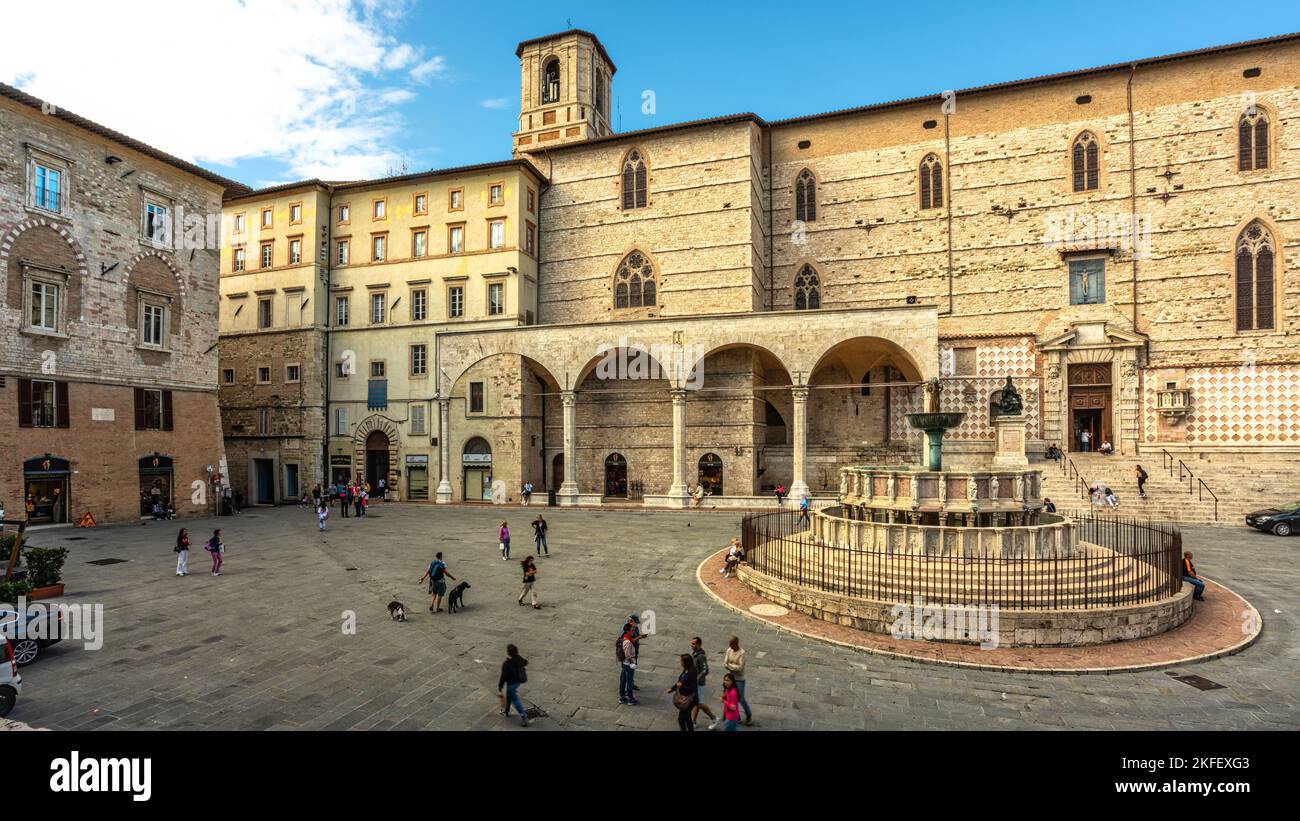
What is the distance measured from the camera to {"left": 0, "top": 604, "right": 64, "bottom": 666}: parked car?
8.93 metres

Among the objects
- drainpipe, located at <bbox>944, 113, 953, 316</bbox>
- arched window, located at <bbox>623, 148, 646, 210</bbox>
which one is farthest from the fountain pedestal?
arched window, located at <bbox>623, 148, 646, 210</bbox>

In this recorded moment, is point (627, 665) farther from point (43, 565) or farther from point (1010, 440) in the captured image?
point (1010, 440)

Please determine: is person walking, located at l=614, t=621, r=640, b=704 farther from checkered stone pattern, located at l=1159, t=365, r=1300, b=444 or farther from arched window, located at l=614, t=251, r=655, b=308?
checkered stone pattern, located at l=1159, t=365, r=1300, b=444

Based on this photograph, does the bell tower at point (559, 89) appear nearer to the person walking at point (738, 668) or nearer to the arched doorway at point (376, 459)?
the arched doorway at point (376, 459)

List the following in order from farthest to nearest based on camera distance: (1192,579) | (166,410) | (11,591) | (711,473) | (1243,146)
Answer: (711,473) → (166,410) → (1243,146) → (1192,579) → (11,591)

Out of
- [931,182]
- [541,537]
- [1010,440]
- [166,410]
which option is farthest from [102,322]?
[931,182]

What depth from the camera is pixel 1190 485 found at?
2320cm

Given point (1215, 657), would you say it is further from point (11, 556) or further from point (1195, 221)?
point (1195, 221)

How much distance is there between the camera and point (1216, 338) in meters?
26.6

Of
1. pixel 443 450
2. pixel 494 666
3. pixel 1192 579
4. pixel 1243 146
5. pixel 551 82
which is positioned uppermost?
pixel 551 82

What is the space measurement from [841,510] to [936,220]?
2226cm

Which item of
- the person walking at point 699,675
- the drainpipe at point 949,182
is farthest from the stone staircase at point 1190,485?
the person walking at point 699,675

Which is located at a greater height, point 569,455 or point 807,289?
point 807,289

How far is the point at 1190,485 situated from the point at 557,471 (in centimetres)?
2835
